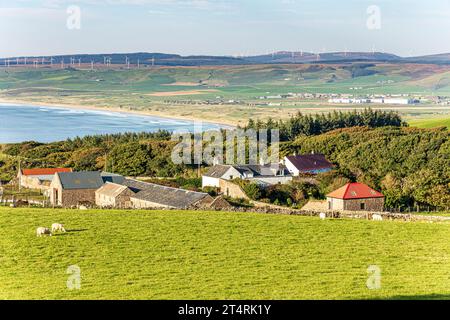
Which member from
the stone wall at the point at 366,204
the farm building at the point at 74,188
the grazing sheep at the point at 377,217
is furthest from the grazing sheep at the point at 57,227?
the stone wall at the point at 366,204

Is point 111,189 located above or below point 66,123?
above

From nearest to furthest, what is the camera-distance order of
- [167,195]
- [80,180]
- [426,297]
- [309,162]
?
[426,297] → [167,195] → [80,180] → [309,162]

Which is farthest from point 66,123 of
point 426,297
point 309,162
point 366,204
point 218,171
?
point 426,297

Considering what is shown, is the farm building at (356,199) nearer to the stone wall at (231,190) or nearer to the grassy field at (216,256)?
the stone wall at (231,190)

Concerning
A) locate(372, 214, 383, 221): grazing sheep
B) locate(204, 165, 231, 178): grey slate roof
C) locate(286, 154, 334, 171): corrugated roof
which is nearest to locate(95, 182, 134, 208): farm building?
locate(204, 165, 231, 178): grey slate roof

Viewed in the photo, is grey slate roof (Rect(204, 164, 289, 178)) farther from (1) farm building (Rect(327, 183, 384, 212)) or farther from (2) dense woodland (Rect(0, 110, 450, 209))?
(1) farm building (Rect(327, 183, 384, 212))

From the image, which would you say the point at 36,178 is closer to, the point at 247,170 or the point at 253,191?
the point at 247,170
